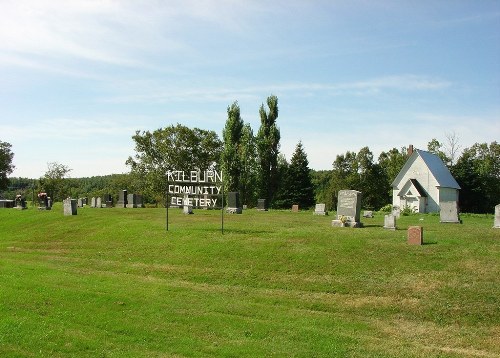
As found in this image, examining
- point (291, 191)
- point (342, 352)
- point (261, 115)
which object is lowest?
point (342, 352)

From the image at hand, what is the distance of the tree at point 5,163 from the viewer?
3322 inches

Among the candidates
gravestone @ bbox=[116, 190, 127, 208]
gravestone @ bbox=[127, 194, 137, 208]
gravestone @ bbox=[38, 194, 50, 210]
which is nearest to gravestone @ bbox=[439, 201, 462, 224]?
gravestone @ bbox=[127, 194, 137, 208]

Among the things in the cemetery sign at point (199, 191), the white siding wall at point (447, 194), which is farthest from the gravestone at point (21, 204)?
the white siding wall at point (447, 194)

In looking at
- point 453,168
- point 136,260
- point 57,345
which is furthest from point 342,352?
point 453,168

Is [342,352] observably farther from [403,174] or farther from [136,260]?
[403,174]

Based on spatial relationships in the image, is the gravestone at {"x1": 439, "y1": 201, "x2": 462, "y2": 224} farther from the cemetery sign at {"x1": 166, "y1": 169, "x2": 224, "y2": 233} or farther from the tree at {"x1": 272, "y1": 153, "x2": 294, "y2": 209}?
the tree at {"x1": 272, "y1": 153, "x2": 294, "y2": 209}

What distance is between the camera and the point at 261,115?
195 ft

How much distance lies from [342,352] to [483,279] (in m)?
7.20

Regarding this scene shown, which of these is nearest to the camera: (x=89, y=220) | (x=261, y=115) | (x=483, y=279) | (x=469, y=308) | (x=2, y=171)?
(x=469, y=308)

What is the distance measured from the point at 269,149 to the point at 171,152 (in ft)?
55.2

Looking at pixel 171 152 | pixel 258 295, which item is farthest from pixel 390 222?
pixel 171 152

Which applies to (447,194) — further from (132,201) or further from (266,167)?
(132,201)

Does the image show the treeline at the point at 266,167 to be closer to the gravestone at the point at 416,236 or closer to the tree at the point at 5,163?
the tree at the point at 5,163

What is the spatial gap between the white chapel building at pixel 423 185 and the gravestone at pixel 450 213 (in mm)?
21966
